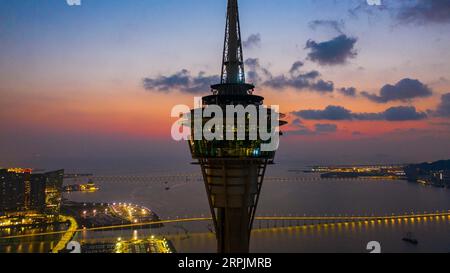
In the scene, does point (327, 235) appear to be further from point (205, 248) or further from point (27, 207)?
point (27, 207)

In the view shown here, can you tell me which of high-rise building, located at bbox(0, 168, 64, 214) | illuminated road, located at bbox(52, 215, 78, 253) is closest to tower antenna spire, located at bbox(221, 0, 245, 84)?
illuminated road, located at bbox(52, 215, 78, 253)

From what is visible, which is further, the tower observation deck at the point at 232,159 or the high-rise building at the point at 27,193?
the high-rise building at the point at 27,193

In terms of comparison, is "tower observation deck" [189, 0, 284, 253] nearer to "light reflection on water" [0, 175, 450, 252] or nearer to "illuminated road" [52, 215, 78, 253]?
"light reflection on water" [0, 175, 450, 252]

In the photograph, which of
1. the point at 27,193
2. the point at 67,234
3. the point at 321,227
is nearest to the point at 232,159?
the point at 67,234

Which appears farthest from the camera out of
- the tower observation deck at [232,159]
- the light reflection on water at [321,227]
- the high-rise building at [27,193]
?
the high-rise building at [27,193]

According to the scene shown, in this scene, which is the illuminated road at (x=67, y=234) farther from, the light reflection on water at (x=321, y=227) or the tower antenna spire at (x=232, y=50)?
the tower antenna spire at (x=232, y=50)

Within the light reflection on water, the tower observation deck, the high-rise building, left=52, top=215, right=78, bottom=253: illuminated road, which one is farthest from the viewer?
the high-rise building

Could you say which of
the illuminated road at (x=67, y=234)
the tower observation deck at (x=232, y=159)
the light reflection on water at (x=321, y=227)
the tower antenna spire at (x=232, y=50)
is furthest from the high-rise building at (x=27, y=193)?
the tower antenna spire at (x=232, y=50)
